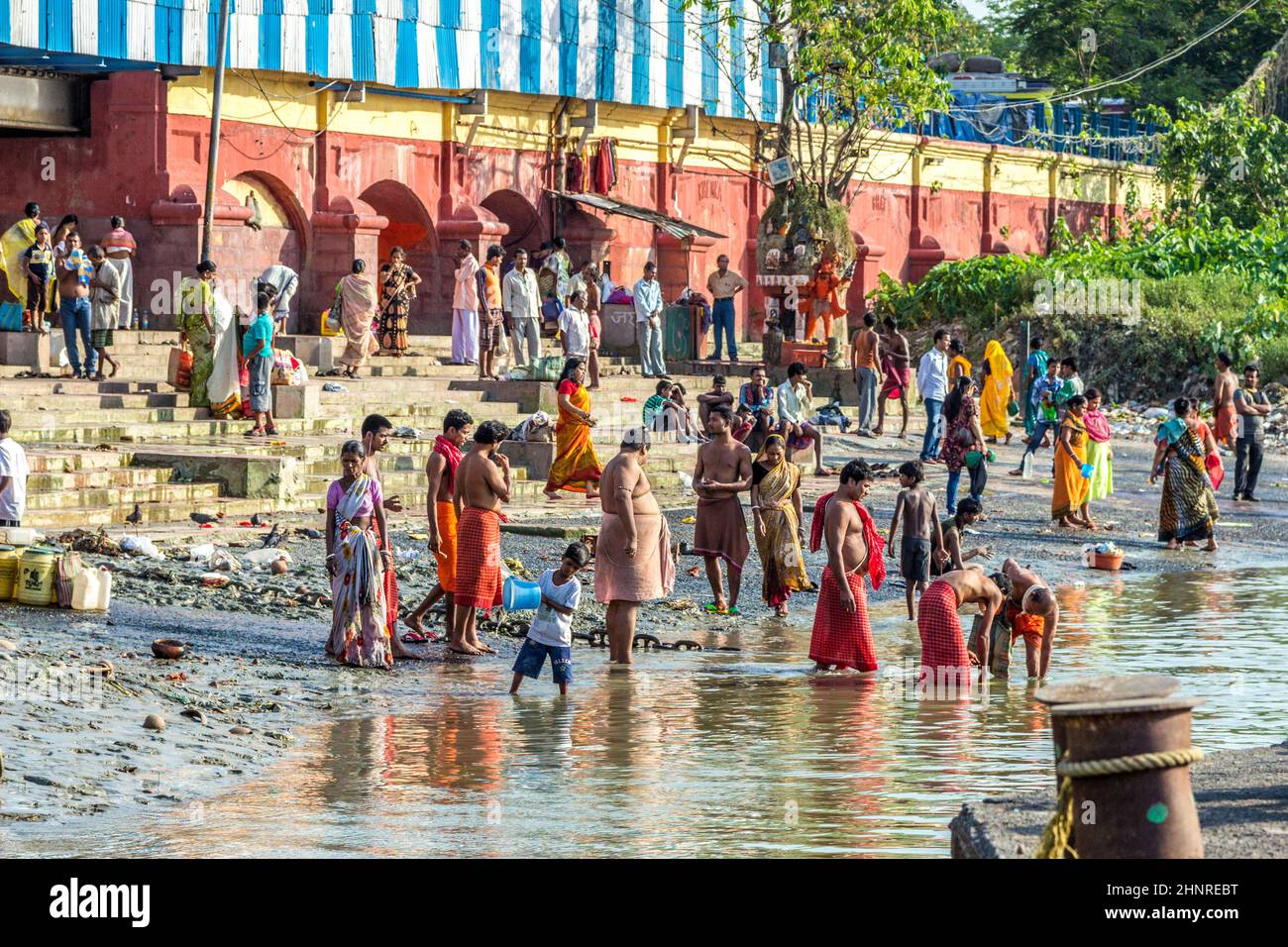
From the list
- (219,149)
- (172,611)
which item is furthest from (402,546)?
(219,149)

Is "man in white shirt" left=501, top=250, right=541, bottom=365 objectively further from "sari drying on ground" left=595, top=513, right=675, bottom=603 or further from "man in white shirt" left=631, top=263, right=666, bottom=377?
"sari drying on ground" left=595, top=513, right=675, bottom=603

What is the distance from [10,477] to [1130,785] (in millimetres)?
9397

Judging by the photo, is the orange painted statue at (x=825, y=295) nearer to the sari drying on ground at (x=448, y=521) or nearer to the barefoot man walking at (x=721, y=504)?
the barefoot man walking at (x=721, y=504)

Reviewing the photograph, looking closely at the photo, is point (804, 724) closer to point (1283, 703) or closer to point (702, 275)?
point (1283, 703)

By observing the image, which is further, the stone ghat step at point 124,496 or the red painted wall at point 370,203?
the red painted wall at point 370,203

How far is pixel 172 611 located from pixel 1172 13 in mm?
40234

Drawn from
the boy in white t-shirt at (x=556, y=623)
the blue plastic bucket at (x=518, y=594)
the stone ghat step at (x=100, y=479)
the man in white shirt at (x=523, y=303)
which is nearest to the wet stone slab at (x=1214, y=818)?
the boy in white t-shirt at (x=556, y=623)

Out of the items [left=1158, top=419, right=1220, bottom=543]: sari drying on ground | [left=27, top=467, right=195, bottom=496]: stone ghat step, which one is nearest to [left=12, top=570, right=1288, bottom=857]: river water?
[left=1158, top=419, right=1220, bottom=543]: sari drying on ground

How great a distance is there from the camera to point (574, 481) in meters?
19.7

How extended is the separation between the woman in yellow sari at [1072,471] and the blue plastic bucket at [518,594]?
7.96m

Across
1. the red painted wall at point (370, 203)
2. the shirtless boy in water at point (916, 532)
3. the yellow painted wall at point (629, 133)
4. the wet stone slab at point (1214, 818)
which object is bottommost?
the wet stone slab at point (1214, 818)

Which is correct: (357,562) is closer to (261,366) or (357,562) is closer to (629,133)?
(261,366)

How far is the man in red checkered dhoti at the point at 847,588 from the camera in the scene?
12953 mm

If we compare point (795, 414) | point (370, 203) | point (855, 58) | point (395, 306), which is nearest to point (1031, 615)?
point (795, 414)
